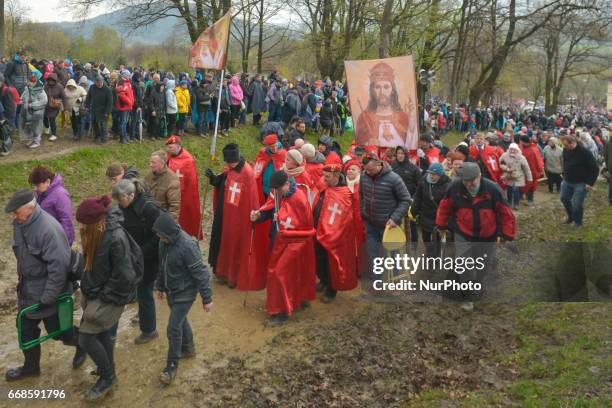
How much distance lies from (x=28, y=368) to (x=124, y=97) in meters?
9.81

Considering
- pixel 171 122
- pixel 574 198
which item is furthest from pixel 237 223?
pixel 171 122

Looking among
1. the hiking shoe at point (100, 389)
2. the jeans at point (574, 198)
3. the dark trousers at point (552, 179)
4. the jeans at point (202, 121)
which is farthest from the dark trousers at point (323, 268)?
the dark trousers at point (552, 179)

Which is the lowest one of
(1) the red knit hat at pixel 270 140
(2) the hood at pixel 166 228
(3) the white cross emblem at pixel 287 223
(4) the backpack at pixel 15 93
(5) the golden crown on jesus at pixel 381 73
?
(3) the white cross emblem at pixel 287 223

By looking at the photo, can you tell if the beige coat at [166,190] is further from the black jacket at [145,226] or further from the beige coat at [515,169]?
the beige coat at [515,169]

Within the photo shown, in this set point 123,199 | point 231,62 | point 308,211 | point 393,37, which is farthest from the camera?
point 231,62

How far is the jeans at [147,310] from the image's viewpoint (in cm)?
564

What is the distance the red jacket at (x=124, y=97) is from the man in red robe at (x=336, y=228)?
28.0 feet

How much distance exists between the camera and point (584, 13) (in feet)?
88.3

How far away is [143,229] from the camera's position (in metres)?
5.49

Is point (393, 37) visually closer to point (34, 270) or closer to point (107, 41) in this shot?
point (34, 270)

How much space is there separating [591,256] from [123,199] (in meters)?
6.66

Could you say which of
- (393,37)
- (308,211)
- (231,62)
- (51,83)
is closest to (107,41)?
(231,62)

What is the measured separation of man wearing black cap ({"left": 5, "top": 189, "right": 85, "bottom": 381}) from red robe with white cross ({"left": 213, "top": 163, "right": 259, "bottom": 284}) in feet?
8.75

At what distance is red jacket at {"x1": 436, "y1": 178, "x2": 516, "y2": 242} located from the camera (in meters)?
6.48
